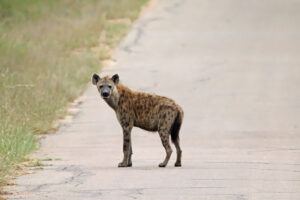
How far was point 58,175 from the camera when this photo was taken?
11.3 meters

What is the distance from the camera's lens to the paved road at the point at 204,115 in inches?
411

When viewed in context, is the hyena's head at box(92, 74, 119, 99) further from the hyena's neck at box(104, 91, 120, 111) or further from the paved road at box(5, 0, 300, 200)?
the paved road at box(5, 0, 300, 200)

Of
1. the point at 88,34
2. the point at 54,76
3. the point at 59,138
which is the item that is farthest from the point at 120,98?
the point at 88,34

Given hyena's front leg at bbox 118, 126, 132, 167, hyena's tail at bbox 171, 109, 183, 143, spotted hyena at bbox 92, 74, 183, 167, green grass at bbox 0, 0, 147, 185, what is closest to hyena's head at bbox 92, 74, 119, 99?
spotted hyena at bbox 92, 74, 183, 167

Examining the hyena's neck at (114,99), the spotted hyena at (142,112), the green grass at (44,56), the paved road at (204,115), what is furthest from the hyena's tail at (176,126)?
the green grass at (44,56)

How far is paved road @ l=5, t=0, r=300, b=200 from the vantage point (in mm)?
10430

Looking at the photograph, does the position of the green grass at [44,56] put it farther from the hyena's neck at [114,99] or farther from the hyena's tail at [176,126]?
the hyena's tail at [176,126]

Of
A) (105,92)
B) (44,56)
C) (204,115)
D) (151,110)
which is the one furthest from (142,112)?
(44,56)

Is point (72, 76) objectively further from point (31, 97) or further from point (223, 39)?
point (223, 39)

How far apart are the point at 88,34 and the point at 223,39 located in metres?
3.36

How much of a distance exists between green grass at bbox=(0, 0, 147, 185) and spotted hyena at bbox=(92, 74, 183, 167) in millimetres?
1347

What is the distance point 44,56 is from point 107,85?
9240mm

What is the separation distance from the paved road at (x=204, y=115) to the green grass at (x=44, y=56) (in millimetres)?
384

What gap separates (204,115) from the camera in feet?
58.3
